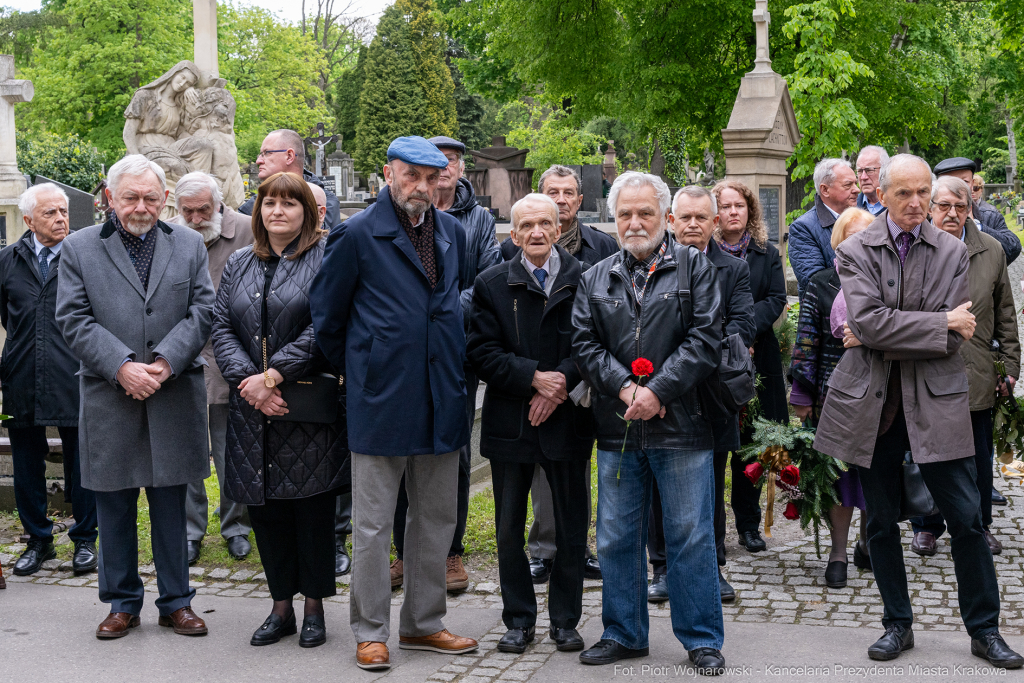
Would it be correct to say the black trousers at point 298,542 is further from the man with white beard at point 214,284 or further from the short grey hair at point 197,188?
the short grey hair at point 197,188

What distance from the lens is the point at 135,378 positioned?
4836mm

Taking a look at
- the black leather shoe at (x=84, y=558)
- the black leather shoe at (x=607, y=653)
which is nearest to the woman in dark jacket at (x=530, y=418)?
the black leather shoe at (x=607, y=653)

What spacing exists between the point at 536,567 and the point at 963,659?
7.15 feet

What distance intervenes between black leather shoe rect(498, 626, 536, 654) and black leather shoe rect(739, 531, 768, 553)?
6.05ft

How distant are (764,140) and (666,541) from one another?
7027mm

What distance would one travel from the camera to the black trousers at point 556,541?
15.4 feet

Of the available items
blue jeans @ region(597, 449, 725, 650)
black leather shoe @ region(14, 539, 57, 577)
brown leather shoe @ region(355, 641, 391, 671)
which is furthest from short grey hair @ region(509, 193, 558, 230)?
black leather shoe @ region(14, 539, 57, 577)

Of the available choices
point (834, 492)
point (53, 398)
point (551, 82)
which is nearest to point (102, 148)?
point (551, 82)

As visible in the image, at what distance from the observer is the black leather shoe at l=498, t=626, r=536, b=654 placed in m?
4.69

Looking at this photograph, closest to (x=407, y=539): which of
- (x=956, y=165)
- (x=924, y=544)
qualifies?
(x=924, y=544)

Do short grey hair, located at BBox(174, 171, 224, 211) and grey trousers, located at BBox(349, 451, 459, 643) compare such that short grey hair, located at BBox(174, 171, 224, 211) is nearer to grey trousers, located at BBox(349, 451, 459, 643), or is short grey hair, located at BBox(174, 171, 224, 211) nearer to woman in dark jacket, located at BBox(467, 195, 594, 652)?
woman in dark jacket, located at BBox(467, 195, 594, 652)

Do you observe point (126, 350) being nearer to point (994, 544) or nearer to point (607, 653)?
point (607, 653)

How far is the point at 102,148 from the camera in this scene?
34438 millimetres

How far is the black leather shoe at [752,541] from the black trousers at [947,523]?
1.54m
